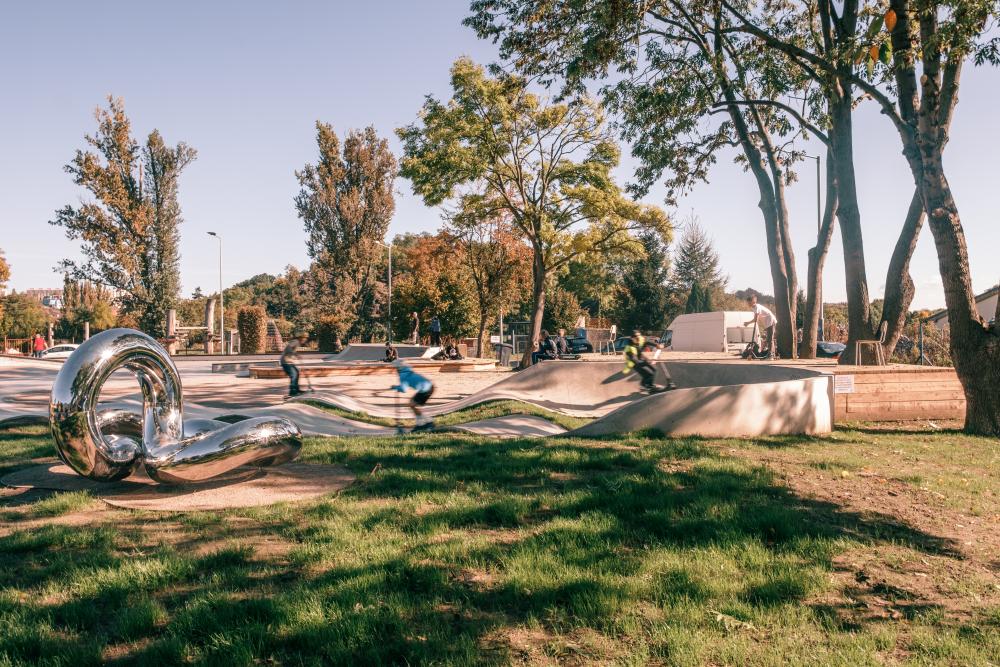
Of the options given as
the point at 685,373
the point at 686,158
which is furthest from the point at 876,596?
the point at 686,158

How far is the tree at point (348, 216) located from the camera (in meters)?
43.2

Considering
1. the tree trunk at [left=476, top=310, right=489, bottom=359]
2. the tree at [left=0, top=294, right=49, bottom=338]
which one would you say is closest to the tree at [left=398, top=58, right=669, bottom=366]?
the tree trunk at [left=476, top=310, right=489, bottom=359]

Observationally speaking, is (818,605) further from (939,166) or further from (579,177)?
(579,177)

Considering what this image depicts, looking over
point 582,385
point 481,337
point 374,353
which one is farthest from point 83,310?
point 582,385

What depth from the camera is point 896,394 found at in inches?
411

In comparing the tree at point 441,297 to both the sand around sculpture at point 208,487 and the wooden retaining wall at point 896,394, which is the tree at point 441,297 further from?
the sand around sculpture at point 208,487

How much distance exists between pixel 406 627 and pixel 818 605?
2.14 metres

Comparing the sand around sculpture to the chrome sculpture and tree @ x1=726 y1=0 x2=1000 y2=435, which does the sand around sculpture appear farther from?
A: tree @ x1=726 y1=0 x2=1000 y2=435

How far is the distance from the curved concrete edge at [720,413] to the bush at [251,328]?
3755 cm

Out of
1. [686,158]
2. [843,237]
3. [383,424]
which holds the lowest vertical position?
[383,424]

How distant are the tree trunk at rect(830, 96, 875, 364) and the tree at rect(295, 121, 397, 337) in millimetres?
33624

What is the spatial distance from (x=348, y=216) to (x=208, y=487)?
130 feet

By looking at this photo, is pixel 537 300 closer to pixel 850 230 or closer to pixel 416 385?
pixel 850 230

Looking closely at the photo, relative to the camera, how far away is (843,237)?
13.6 meters
